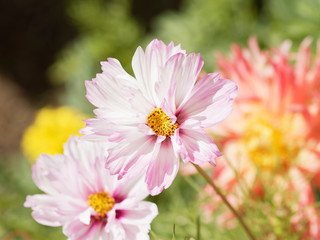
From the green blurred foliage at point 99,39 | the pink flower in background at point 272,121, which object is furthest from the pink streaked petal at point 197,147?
the green blurred foliage at point 99,39

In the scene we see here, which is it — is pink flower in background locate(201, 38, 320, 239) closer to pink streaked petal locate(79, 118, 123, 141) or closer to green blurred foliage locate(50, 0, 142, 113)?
pink streaked petal locate(79, 118, 123, 141)

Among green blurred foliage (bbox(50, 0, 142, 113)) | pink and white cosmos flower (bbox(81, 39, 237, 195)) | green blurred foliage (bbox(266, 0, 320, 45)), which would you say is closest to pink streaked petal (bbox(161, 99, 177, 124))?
pink and white cosmos flower (bbox(81, 39, 237, 195))

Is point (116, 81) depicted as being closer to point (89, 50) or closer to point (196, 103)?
point (196, 103)

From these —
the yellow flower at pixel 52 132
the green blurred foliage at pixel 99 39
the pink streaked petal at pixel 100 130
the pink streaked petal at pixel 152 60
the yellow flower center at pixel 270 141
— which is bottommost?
the pink streaked petal at pixel 100 130

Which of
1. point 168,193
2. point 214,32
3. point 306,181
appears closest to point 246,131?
point 306,181

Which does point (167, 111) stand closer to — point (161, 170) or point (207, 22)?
point (161, 170)

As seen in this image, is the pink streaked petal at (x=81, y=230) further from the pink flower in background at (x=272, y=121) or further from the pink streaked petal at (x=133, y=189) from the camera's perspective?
the pink flower in background at (x=272, y=121)
